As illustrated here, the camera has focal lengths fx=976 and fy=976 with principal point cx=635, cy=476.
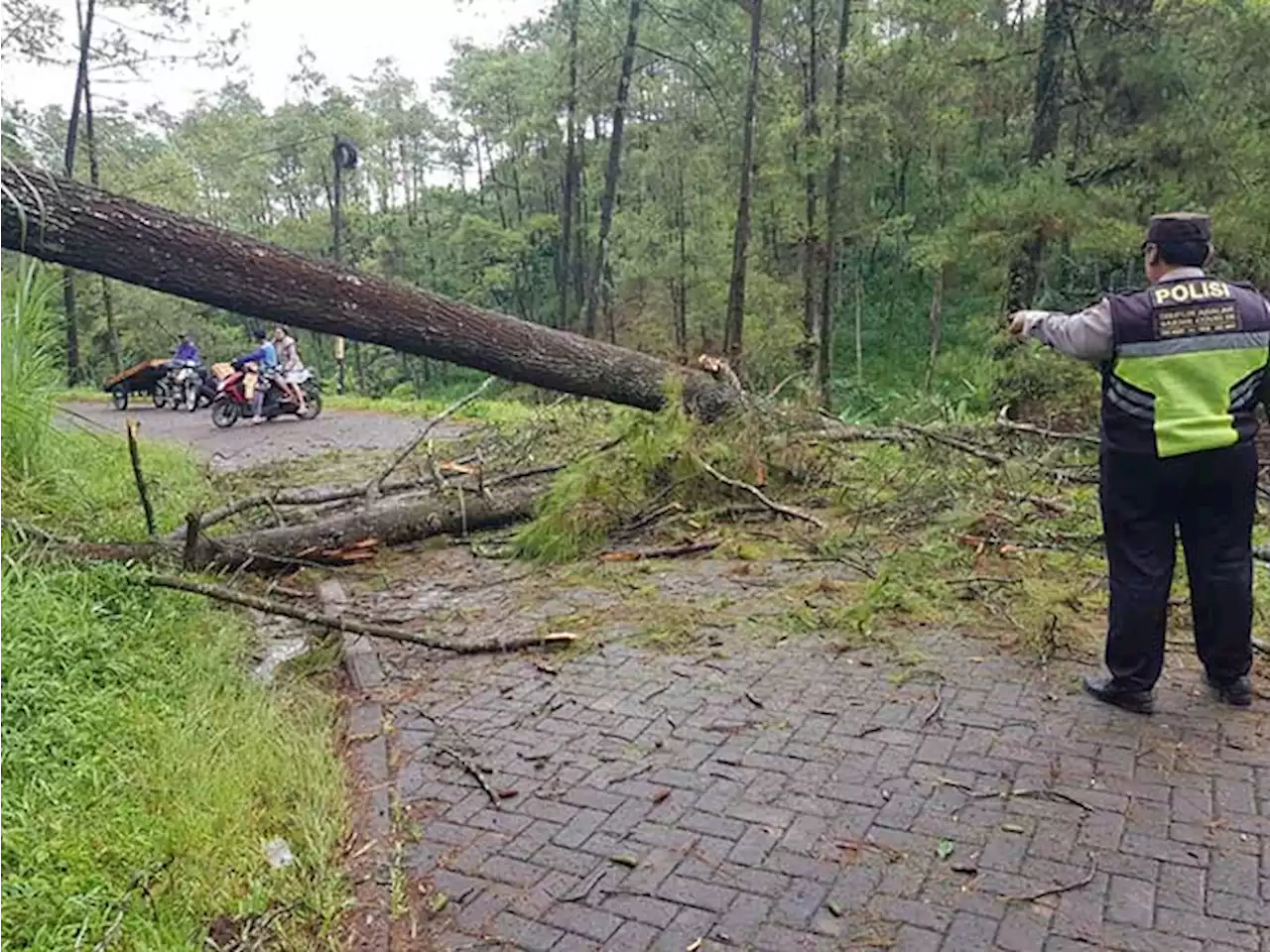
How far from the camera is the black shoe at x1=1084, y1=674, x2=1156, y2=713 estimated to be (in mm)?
3344

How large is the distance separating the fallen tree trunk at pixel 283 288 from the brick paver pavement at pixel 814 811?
7.62ft

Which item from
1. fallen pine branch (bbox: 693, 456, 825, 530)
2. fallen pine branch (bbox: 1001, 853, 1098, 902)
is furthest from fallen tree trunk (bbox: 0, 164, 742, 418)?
fallen pine branch (bbox: 1001, 853, 1098, 902)

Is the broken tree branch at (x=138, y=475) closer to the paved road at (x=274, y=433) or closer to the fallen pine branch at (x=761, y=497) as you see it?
the fallen pine branch at (x=761, y=497)

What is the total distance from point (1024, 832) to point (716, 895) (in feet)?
2.90

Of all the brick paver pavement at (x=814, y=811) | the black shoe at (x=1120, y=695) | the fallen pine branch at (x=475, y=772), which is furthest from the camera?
the black shoe at (x=1120, y=695)

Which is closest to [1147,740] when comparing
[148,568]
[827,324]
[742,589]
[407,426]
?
[742,589]

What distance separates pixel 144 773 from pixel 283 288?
290 cm

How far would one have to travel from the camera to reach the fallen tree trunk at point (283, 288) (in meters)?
4.55

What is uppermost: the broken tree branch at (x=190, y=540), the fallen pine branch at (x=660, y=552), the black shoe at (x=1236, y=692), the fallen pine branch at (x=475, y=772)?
the broken tree branch at (x=190, y=540)

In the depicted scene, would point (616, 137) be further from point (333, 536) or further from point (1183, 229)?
point (1183, 229)

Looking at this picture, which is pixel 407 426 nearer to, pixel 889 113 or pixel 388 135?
pixel 889 113

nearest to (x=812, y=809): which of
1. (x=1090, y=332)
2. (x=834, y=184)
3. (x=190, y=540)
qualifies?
(x=1090, y=332)

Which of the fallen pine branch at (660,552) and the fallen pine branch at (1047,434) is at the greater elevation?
the fallen pine branch at (1047,434)

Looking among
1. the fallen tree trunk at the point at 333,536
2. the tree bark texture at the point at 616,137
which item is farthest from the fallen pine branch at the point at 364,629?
the tree bark texture at the point at 616,137
